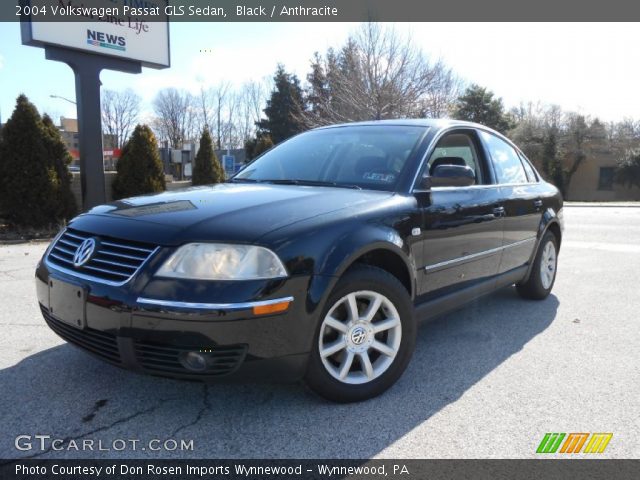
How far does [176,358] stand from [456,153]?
8.78 ft

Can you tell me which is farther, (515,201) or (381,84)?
(381,84)

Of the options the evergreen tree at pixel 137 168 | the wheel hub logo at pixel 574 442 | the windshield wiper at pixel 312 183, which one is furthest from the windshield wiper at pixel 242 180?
the evergreen tree at pixel 137 168

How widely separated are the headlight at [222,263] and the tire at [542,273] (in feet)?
11.1

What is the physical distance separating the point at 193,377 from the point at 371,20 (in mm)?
20417

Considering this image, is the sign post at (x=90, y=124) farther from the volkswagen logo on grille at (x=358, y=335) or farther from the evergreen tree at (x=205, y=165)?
the volkswagen logo on grille at (x=358, y=335)

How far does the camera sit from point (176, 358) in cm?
238

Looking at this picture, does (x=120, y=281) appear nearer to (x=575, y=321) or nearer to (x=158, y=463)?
(x=158, y=463)

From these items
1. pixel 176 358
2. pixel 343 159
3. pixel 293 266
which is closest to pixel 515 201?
pixel 343 159

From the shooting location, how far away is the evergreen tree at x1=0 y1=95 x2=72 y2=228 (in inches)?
395

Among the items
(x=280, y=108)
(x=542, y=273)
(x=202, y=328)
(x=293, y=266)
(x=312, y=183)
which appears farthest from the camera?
(x=280, y=108)

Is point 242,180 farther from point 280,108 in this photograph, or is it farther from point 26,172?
point 280,108

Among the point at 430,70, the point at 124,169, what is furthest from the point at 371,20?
the point at 124,169

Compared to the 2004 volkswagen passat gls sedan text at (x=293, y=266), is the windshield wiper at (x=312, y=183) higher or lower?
higher

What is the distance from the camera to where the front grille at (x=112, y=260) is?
2.44 meters
